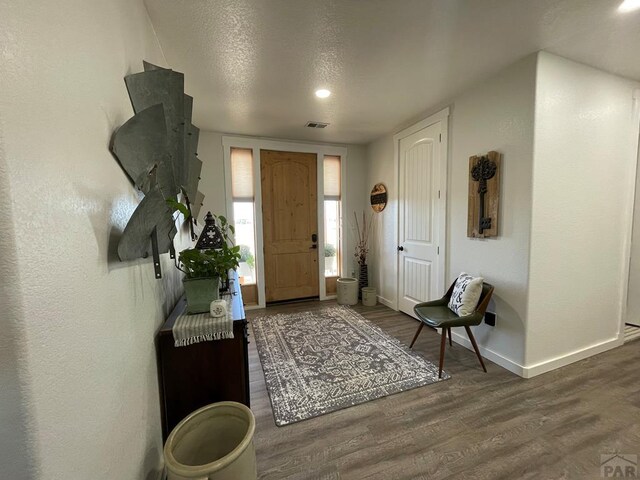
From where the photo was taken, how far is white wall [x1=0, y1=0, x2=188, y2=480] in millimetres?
490

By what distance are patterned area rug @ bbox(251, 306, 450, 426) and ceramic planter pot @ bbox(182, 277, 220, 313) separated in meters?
0.95

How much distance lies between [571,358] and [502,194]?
1.57 meters

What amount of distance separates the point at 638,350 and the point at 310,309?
3.42 metres

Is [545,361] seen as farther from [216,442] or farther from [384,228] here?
[216,442]

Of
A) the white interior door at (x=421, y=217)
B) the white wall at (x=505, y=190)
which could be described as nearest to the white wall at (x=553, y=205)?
the white wall at (x=505, y=190)

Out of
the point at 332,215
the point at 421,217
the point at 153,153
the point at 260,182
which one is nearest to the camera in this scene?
the point at 153,153

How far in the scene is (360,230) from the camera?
4.44m

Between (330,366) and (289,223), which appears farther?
(289,223)

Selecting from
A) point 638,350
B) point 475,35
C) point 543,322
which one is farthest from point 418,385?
point 475,35

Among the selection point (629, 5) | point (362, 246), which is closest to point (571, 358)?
point (629, 5)

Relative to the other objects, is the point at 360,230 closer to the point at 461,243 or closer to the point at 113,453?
the point at 461,243

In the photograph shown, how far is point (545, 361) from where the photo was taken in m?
2.22

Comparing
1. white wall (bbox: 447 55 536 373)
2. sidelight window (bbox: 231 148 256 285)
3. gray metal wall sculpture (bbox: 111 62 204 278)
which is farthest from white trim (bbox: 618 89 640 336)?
sidelight window (bbox: 231 148 256 285)

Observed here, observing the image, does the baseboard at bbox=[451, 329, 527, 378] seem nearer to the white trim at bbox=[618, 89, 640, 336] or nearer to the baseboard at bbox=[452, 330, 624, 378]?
the baseboard at bbox=[452, 330, 624, 378]
